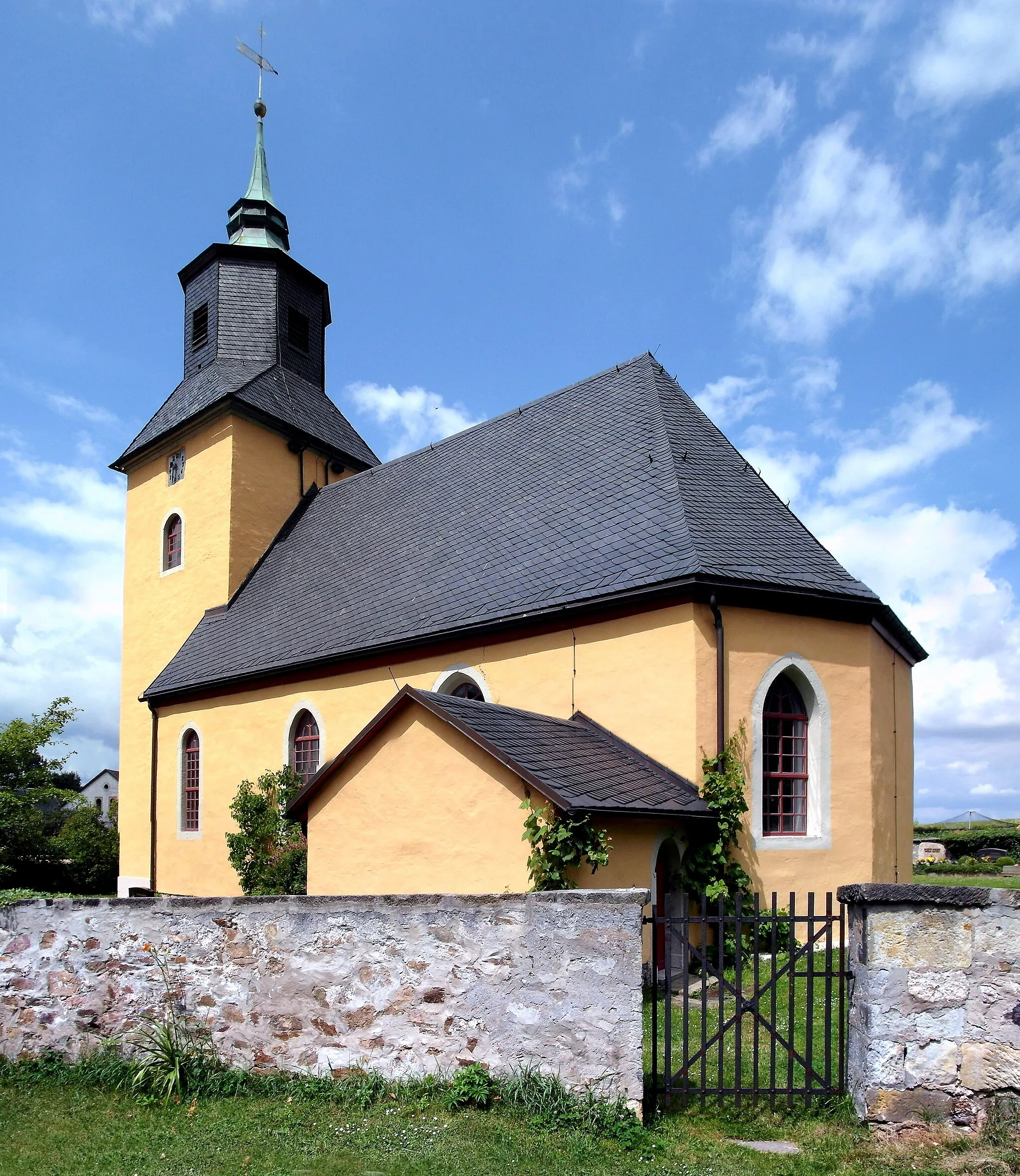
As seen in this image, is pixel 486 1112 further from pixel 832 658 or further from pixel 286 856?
pixel 286 856

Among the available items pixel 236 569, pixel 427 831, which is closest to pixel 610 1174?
pixel 427 831

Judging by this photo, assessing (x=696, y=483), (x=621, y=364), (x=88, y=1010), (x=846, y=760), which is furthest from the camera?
(x=621, y=364)

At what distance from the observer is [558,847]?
9.32 meters

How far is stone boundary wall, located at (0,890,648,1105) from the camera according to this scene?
584 cm

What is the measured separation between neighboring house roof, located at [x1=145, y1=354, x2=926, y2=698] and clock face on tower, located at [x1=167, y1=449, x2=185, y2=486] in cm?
330

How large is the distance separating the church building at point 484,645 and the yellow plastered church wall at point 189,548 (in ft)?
0.25

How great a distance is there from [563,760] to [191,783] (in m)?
11.7

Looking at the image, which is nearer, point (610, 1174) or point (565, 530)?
point (610, 1174)

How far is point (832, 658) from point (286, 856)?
8977 millimetres

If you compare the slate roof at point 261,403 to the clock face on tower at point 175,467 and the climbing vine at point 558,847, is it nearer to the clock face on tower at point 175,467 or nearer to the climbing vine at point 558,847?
the clock face on tower at point 175,467

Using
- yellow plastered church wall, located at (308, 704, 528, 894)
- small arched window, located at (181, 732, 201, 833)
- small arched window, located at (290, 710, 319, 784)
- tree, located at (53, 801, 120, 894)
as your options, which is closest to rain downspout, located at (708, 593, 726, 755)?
yellow plastered church wall, located at (308, 704, 528, 894)

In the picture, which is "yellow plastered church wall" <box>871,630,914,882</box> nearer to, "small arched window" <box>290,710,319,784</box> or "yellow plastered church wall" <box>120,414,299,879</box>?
"small arched window" <box>290,710,319,784</box>

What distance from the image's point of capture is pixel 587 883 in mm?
9703

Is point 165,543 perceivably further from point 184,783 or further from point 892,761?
point 892,761
